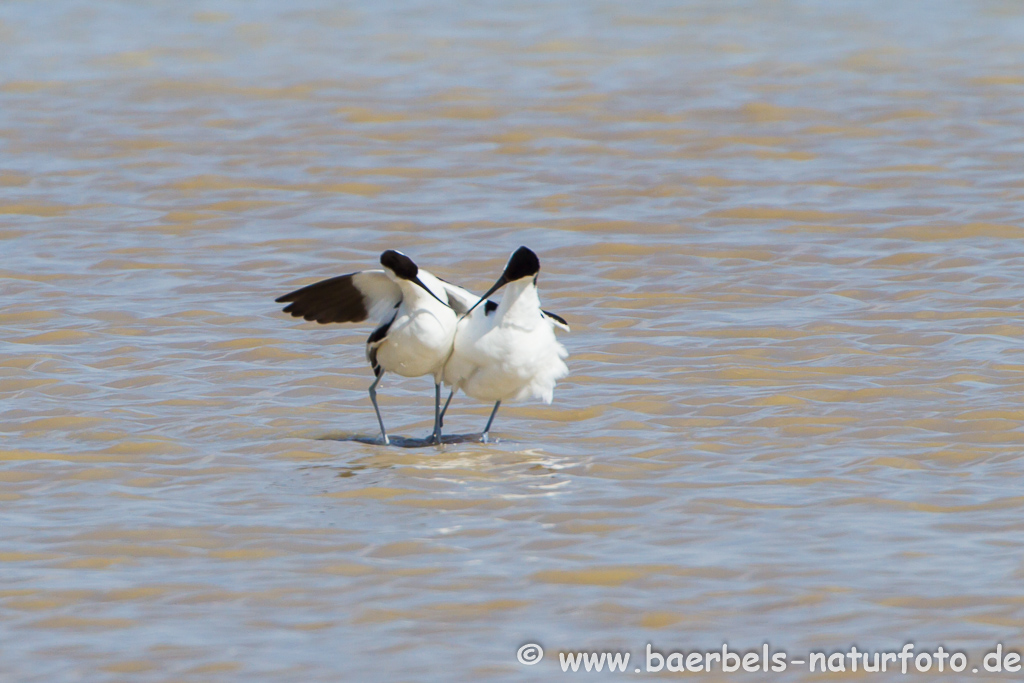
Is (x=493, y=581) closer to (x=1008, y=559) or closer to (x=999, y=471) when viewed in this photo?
(x=1008, y=559)

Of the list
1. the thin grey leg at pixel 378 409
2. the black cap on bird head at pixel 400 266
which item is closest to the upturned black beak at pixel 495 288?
the black cap on bird head at pixel 400 266

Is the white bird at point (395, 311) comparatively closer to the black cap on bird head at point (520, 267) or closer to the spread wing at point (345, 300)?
the spread wing at point (345, 300)

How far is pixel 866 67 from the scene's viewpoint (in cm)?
1573

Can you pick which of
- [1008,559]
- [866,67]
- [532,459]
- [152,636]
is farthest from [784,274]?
[866,67]

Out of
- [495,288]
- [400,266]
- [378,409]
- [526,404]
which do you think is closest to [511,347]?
[495,288]

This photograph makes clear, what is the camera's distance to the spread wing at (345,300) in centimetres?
702

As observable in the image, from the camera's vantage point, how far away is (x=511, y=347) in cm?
672

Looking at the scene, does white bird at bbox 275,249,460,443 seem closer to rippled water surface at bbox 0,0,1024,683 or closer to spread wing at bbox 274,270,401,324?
spread wing at bbox 274,270,401,324

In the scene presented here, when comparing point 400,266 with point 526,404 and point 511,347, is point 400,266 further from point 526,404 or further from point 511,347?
point 526,404

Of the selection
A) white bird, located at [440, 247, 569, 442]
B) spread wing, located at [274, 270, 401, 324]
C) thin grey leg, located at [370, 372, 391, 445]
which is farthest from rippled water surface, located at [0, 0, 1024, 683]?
spread wing, located at [274, 270, 401, 324]

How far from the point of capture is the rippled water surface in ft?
15.9

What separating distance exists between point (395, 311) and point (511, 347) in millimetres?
636

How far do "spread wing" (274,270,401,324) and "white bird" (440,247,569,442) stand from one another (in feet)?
1.26

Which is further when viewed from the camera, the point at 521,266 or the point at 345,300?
the point at 345,300
